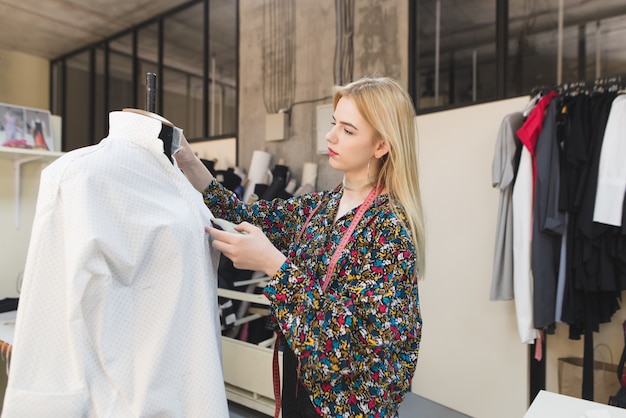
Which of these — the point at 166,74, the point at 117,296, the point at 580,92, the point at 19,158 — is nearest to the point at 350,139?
the point at 117,296

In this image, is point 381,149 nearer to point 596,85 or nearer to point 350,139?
point 350,139

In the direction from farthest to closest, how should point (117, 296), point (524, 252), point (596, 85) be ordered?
point (524, 252), point (596, 85), point (117, 296)

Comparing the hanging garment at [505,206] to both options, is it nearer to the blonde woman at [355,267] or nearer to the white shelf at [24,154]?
the blonde woman at [355,267]

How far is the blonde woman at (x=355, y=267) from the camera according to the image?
0.95 meters

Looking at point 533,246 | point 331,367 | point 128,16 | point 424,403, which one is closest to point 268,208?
point 331,367

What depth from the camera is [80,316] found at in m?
0.76

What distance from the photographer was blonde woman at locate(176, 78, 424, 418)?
0.95 m

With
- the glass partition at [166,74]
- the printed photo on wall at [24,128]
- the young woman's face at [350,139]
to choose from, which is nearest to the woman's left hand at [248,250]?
the young woman's face at [350,139]

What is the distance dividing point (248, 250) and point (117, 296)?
0.28 m

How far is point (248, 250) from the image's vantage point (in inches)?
37.5

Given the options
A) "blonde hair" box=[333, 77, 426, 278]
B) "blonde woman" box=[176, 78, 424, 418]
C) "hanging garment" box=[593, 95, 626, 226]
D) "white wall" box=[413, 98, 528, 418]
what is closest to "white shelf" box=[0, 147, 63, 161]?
"blonde woman" box=[176, 78, 424, 418]

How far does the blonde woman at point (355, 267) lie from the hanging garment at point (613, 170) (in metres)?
1.27

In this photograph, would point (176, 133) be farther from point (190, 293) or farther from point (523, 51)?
point (523, 51)

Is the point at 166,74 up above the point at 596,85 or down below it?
above
